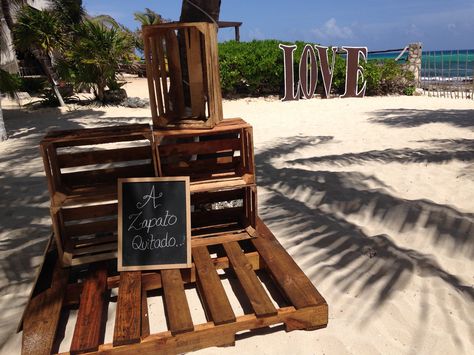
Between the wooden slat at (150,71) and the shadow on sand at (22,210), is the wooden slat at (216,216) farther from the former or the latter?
the shadow on sand at (22,210)

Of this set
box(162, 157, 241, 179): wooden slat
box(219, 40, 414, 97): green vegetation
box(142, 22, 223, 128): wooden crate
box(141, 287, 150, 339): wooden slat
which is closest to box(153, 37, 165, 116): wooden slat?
box(142, 22, 223, 128): wooden crate

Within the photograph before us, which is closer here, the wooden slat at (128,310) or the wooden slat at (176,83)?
the wooden slat at (128,310)

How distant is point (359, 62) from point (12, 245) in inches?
557

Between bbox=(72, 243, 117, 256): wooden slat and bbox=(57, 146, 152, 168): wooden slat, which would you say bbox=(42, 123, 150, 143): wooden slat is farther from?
bbox=(72, 243, 117, 256): wooden slat

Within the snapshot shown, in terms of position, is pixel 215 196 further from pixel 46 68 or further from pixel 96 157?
pixel 46 68

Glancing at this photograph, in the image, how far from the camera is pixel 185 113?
9.97 feet

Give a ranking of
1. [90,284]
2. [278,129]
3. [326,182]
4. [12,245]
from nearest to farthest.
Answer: [90,284], [12,245], [326,182], [278,129]

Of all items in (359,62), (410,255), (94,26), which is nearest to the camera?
(410,255)

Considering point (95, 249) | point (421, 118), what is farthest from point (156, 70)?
point (421, 118)

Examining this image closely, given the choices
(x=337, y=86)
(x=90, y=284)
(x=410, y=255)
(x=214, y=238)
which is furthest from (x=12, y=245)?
(x=337, y=86)

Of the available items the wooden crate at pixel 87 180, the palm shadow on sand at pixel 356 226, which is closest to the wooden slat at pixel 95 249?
the wooden crate at pixel 87 180

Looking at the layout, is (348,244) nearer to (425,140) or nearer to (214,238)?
(214,238)

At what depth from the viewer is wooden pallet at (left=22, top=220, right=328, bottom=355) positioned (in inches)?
79.0

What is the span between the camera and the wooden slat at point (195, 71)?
2.76 m
